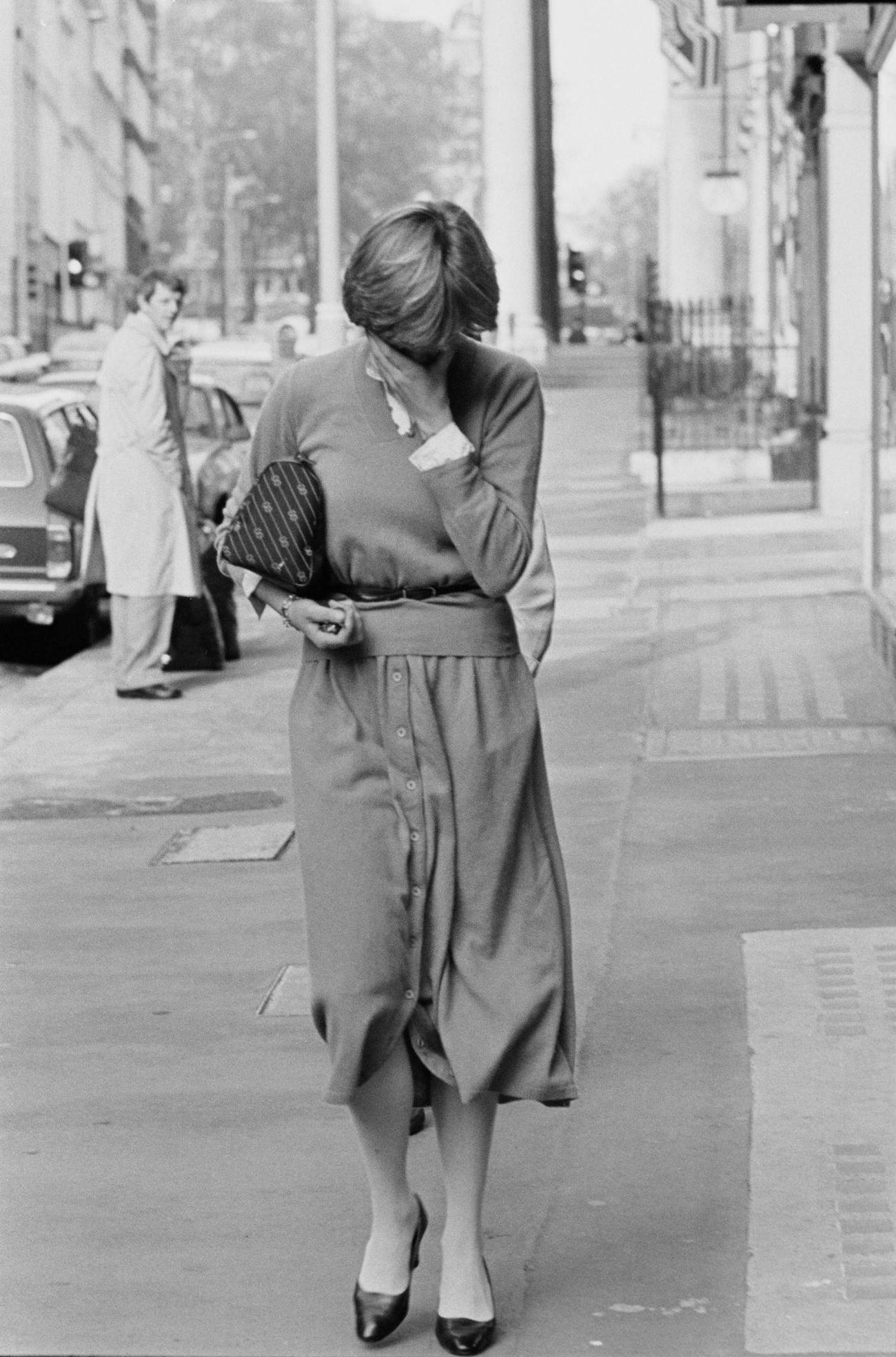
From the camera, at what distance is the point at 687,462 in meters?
26.5

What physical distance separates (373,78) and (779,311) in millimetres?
64558

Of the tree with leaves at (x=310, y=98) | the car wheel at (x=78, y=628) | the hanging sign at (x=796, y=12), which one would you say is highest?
the tree with leaves at (x=310, y=98)

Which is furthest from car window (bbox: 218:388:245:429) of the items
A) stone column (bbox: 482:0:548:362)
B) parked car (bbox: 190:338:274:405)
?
stone column (bbox: 482:0:548:362)

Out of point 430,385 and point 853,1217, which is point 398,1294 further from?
point 430,385

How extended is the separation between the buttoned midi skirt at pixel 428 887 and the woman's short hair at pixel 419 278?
0.53m

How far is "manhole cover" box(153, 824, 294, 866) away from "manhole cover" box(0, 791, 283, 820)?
0.39 metres

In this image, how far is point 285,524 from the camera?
4125mm

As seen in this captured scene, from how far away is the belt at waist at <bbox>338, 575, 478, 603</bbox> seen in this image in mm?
4191

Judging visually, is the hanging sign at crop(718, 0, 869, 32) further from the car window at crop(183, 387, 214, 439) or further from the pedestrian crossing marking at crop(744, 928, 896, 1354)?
the car window at crop(183, 387, 214, 439)

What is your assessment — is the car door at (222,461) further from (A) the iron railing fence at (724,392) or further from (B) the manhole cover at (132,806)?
(B) the manhole cover at (132,806)

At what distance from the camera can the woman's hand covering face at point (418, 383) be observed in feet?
13.3

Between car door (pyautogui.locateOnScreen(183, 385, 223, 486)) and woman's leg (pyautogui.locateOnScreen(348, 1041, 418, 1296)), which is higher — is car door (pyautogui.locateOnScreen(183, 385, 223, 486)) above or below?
above

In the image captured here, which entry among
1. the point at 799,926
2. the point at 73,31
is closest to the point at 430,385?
the point at 799,926

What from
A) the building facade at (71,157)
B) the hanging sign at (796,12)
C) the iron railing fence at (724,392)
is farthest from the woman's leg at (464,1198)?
the building facade at (71,157)
